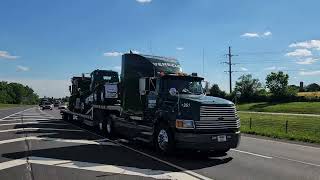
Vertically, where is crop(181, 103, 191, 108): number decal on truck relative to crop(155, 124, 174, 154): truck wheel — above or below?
above

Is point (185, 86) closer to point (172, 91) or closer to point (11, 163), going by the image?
point (172, 91)

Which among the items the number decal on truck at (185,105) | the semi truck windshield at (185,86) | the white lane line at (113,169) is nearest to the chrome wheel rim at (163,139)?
the number decal on truck at (185,105)

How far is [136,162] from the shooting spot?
1331 cm

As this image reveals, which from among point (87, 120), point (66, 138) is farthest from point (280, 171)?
point (87, 120)

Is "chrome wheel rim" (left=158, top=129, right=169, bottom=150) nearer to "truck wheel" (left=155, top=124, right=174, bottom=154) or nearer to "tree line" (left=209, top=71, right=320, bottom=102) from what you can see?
"truck wheel" (left=155, top=124, right=174, bottom=154)

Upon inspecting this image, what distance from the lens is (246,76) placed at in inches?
4916

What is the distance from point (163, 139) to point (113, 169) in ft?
11.0

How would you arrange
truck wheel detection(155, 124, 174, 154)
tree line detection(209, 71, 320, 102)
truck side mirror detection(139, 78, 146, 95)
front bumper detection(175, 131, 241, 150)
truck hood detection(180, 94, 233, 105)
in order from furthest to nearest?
tree line detection(209, 71, 320, 102) < truck side mirror detection(139, 78, 146, 95) < truck wheel detection(155, 124, 174, 154) < truck hood detection(180, 94, 233, 105) < front bumper detection(175, 131, 241, 150)

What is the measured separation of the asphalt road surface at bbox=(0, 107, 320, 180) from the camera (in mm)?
11336

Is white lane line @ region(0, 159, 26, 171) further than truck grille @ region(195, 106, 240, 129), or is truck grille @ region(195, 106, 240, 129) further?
truck grille @ region(195, 106, 240, 129)

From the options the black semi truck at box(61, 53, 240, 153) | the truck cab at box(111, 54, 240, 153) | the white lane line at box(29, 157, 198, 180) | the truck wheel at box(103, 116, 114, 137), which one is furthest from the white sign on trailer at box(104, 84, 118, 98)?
the white lane line at box(29, 157, 198, 180)

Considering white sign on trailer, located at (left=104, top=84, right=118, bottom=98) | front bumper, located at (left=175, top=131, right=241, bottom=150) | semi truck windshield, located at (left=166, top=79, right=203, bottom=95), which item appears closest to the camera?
front bumper, located at (left=175, top=131, right=241, bottom=150)

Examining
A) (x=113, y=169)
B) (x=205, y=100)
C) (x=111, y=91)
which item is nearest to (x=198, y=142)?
(x=205, y=100)

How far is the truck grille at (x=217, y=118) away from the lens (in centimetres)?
1412
